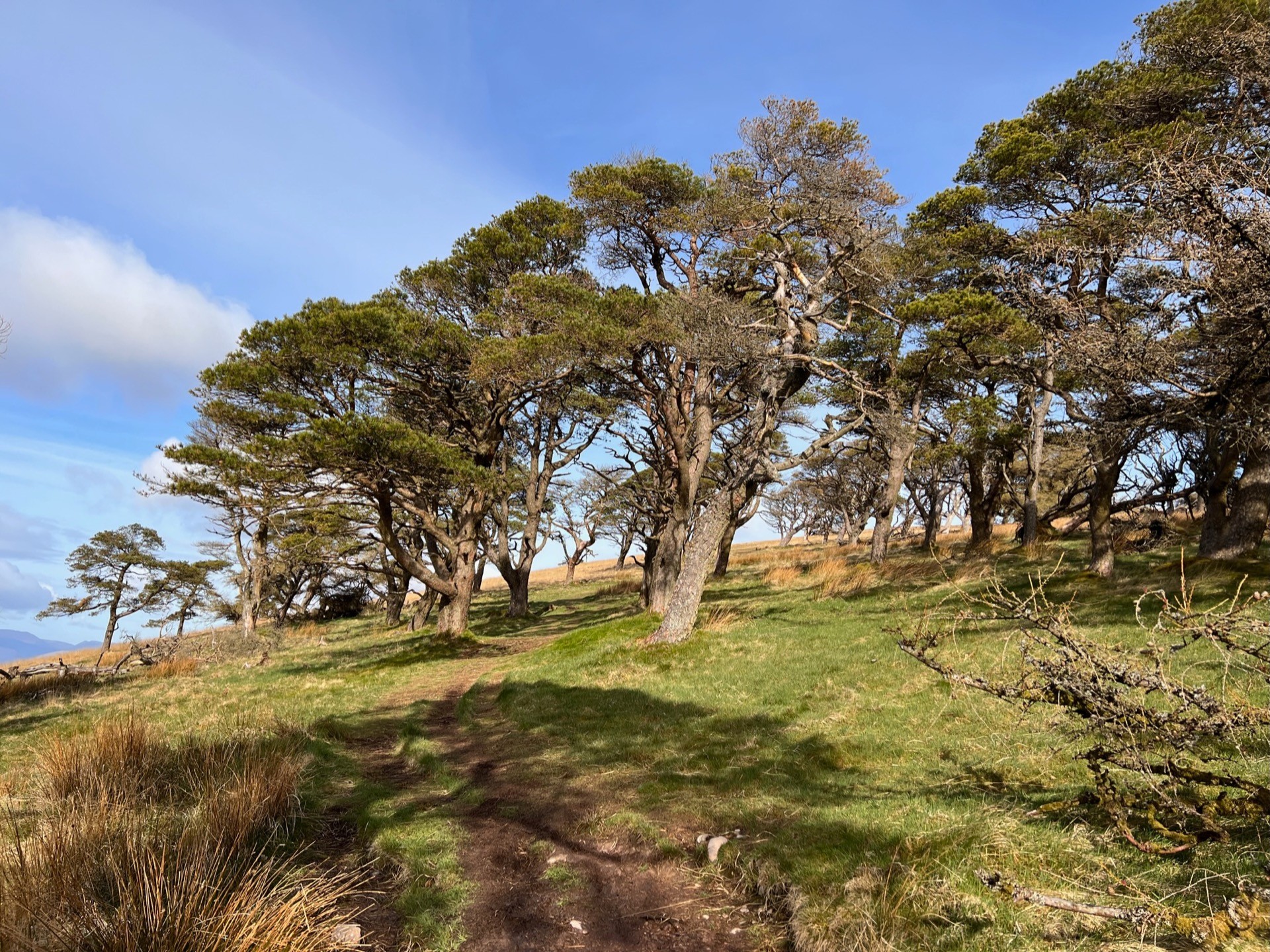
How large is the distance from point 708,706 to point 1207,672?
6535 millimetres

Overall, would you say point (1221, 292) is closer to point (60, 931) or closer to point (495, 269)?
point (60, 931)

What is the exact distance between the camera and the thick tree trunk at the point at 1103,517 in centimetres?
1428

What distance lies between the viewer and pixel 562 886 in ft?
19.2

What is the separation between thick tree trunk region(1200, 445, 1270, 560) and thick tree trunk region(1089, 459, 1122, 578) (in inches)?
71.2

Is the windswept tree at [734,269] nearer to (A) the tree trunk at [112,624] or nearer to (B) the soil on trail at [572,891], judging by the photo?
(B) the soil on trail at [572,891]

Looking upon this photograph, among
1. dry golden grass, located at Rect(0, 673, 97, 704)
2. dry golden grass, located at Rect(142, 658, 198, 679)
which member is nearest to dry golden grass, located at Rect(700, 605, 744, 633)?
dry golden grass, located at Rect(142, 658, 198, 679)

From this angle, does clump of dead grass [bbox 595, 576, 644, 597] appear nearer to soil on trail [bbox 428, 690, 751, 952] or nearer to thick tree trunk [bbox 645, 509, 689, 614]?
thick tree trunk [bbox 645, 509, 689, 614]

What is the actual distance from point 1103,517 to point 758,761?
37.8 feet

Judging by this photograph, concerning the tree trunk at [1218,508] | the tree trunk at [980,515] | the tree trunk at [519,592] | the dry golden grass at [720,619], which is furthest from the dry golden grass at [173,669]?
the tree trunk at [1218,508]

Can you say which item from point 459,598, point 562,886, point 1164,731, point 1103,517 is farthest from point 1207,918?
point 459,598

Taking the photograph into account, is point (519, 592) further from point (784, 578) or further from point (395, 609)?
point (784, 578)

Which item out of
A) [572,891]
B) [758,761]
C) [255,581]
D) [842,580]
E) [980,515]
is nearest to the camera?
[572,891]

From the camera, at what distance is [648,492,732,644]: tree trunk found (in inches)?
606

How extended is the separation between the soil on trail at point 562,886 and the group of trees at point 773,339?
803cm
